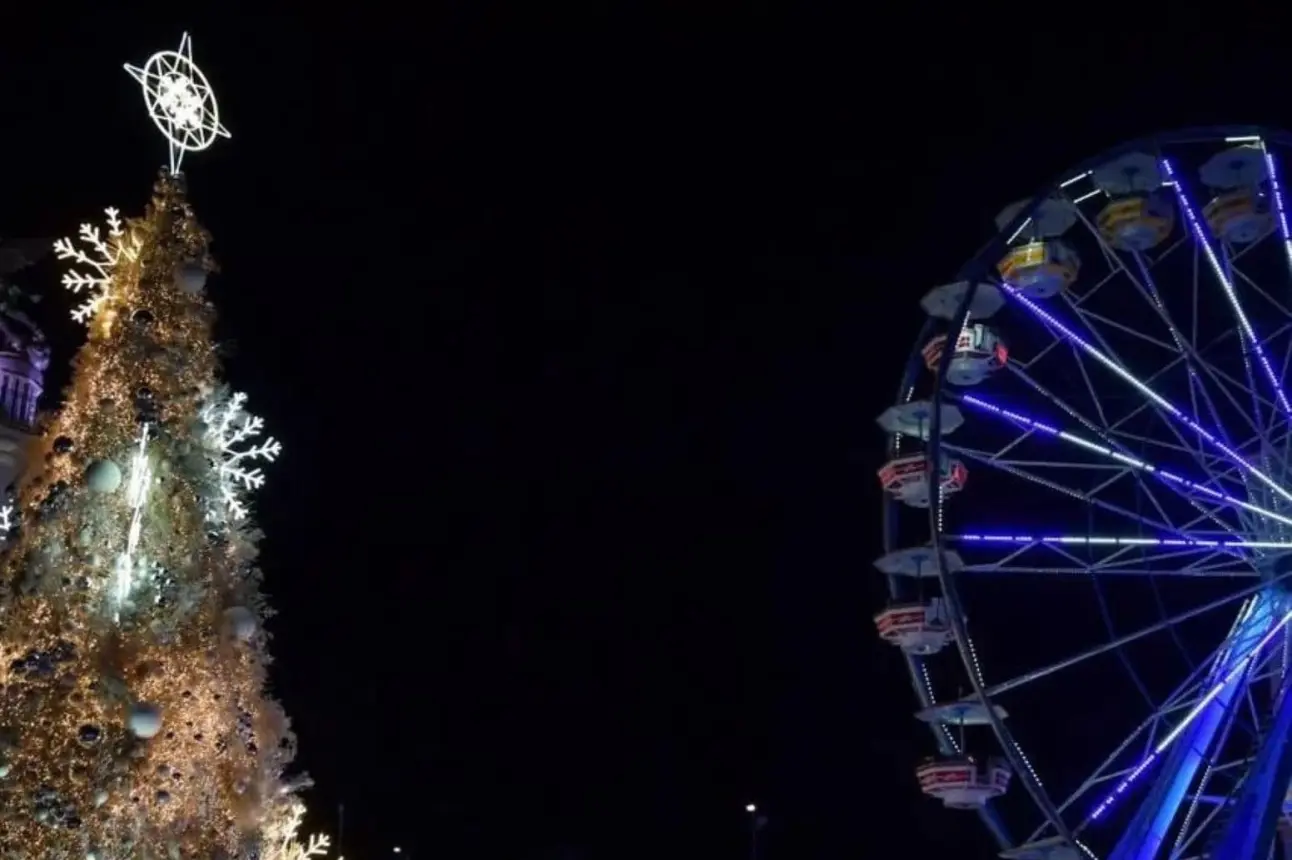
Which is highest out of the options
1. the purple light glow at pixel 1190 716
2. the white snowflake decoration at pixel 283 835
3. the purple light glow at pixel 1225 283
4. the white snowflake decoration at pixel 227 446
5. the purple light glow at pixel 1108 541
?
the purple light glow at pixel 1225 283

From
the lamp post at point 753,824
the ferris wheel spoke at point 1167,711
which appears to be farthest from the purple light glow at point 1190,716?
the lamp post at point 753,824

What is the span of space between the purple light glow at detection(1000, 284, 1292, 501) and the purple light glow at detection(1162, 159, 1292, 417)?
2.18ft

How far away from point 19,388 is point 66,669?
9.74 meters

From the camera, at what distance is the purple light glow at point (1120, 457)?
17938 mm

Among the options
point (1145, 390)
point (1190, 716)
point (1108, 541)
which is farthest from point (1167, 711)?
point (1145, 390)

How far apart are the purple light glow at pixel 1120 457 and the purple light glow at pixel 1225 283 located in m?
1.01

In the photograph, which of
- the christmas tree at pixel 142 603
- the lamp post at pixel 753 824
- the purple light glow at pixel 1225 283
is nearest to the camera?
the christmas tree at pixel 142 603

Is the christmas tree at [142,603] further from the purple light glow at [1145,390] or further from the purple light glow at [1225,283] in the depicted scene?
the purple light glow at [1225,283]

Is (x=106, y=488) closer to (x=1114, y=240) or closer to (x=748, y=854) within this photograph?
(x=1114, y=240)

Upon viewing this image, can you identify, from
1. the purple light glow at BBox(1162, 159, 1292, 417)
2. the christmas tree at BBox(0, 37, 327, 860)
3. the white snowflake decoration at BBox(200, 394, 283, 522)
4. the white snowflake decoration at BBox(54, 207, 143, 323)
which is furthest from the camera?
the purple light glow at BBox(1162, 159, 1292, 417)

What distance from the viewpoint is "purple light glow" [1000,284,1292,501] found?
17.9 m

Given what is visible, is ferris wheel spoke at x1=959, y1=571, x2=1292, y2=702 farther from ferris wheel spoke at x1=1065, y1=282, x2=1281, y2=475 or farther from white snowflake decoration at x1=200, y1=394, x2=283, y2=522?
white snowflake decoration at x1=200, y1=394, x2=283, y2=522

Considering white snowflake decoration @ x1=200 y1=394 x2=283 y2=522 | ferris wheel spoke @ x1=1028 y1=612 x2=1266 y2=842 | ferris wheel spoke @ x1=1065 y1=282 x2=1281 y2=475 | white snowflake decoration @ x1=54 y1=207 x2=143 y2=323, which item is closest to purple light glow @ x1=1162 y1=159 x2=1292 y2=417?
ferris wheel spoke @ x1=1065 y1=282 x2=1281 y2=475

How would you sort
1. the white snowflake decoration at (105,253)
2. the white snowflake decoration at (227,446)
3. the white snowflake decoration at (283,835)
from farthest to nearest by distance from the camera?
the white snowflake decoration at (105,253), the white snowflake decoration at (227,446), the white snowflake decoration at (283,835)
